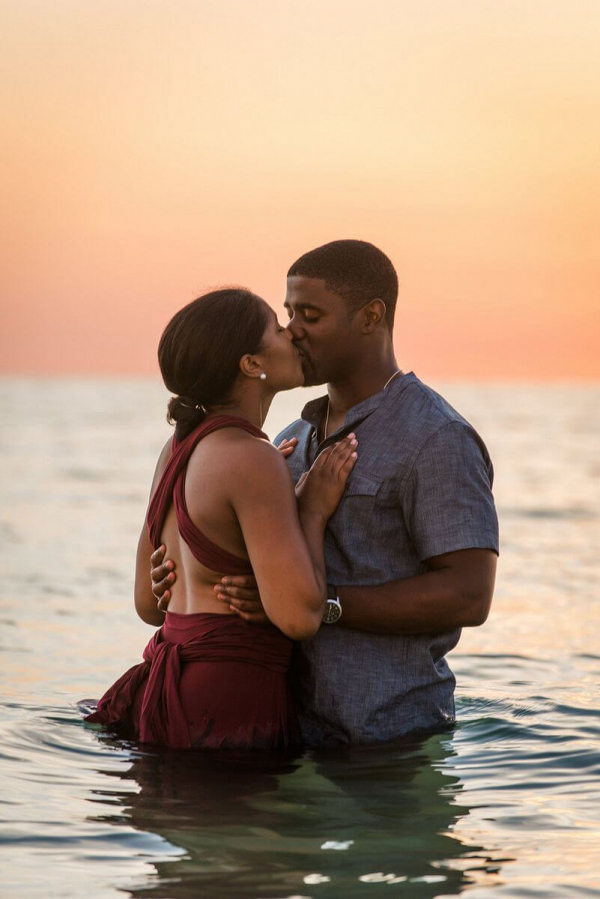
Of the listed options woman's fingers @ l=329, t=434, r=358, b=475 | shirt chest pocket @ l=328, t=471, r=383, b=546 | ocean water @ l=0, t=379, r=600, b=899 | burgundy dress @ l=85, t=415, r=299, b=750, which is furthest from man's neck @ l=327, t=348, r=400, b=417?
ocean water @ l=0, t=379, r=600, b=899

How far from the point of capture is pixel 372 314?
446cm

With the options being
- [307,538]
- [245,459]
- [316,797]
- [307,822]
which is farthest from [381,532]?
[307,822]

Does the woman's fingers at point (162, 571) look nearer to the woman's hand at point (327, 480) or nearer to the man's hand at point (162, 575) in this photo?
the man's hand at point (162, 575)

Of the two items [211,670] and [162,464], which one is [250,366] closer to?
[162,464]

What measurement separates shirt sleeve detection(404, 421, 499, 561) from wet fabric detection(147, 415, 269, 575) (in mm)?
591

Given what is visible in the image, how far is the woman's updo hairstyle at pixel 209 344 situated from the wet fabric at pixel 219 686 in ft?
2.24

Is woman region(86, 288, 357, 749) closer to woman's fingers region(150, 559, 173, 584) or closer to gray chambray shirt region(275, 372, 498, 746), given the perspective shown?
woman's fingers region(150, 559, 173, 584)

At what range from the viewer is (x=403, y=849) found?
361cm

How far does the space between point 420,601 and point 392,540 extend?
0.29 m

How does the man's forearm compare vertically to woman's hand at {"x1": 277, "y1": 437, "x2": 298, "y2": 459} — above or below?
below

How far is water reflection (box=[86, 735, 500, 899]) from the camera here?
334 cm

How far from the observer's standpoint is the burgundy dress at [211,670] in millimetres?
3979

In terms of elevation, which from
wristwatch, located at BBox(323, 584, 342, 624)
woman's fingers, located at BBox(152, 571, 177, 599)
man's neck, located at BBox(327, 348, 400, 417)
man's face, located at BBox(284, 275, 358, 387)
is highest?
man's face, located at BBox(284, 275, 358, 387)

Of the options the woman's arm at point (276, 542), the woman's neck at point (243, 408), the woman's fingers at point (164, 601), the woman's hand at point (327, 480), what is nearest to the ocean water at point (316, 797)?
the woman's fingers at point (164, 601)
